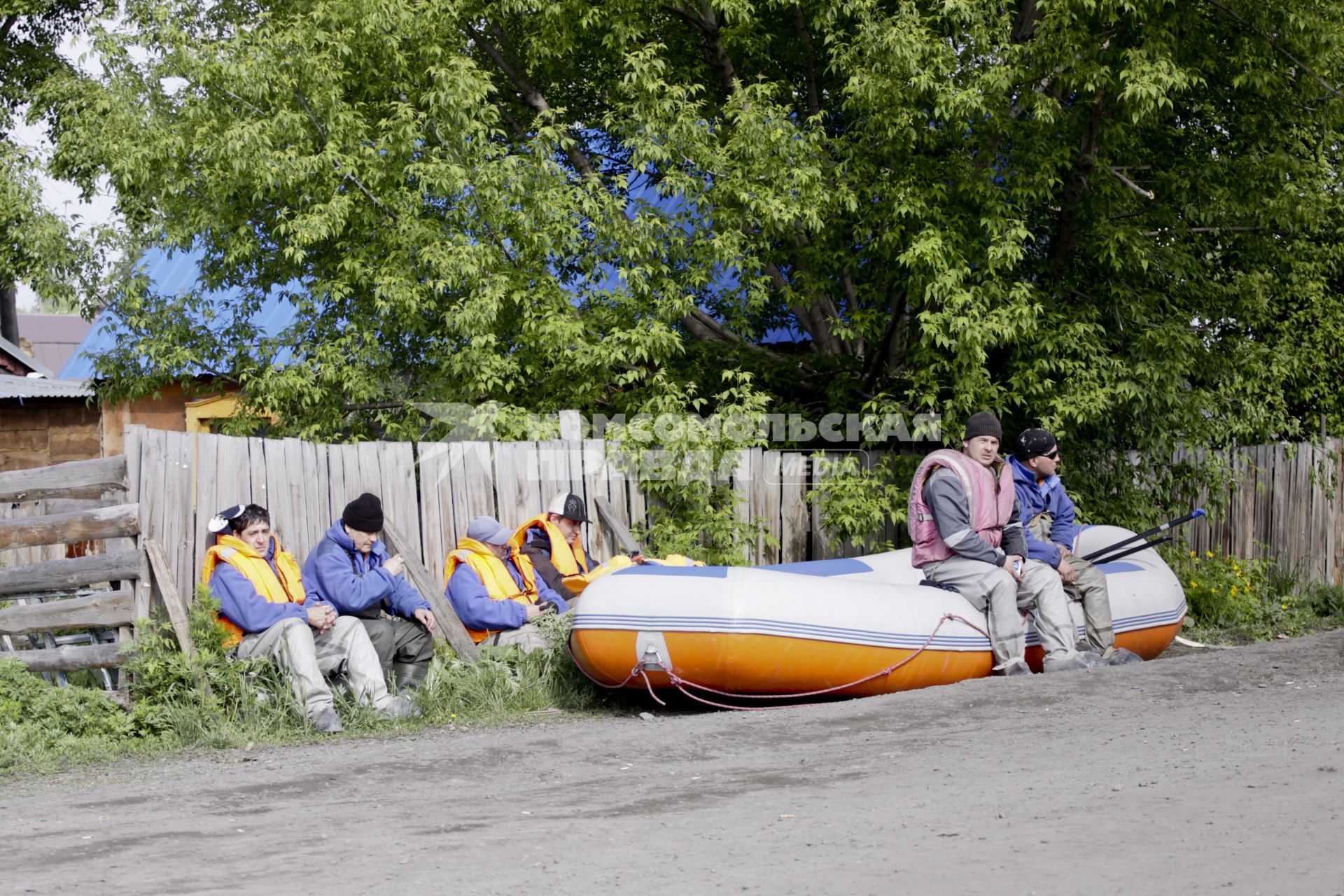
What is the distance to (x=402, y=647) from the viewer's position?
8.08m

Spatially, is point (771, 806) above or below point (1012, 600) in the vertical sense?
below

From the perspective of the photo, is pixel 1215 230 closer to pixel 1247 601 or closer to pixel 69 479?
pixel 1247 601

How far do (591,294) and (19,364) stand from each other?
14326mm

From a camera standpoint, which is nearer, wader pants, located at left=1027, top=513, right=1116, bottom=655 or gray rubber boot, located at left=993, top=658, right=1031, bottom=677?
gray rubber boot, located at left=993, top=658, right=1031, bottom=677

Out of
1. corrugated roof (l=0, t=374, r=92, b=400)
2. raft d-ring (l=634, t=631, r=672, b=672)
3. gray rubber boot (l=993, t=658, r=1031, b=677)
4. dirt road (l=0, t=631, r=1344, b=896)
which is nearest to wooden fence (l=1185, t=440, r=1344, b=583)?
gray rubber boot (l=993, t=658, r=1031, b=677)

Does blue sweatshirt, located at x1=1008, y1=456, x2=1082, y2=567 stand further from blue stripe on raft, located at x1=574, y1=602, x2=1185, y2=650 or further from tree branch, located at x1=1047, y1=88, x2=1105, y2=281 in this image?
tree branch, located at x1=1047, y1=88, x2=1105, y2=281

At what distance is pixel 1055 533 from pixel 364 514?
4919mm

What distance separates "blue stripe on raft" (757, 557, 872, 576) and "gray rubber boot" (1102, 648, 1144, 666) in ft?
5.98

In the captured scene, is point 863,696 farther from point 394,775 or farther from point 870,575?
point 394,775

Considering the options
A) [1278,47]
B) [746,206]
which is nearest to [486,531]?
[746,206]

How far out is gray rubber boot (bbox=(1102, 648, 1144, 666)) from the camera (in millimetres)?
9094

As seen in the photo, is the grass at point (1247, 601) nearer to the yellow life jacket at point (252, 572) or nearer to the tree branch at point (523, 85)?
the tree branch at point (523, 85)

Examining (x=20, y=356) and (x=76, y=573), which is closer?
(x=76, y=573)

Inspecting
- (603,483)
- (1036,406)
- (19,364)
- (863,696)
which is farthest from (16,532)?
(19,364)
